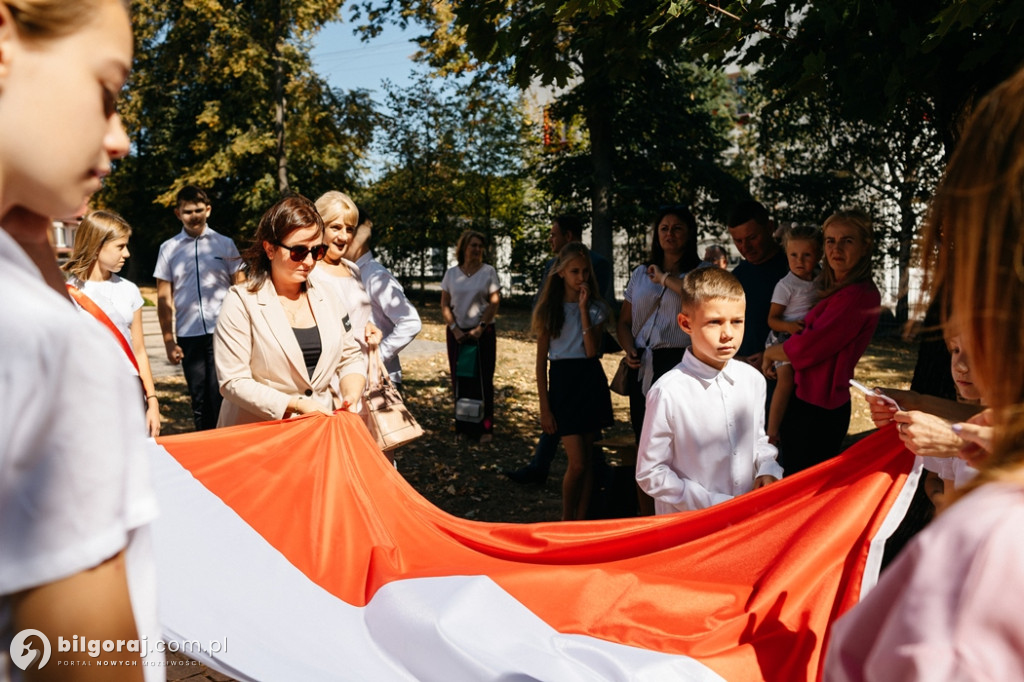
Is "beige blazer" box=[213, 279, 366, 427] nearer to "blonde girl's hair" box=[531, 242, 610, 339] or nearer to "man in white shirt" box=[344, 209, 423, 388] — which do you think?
"man in white shirt" box=[344, 209, 423, 388]

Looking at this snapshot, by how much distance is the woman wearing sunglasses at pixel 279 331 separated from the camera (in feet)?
14.6

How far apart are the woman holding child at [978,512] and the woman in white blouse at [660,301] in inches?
209

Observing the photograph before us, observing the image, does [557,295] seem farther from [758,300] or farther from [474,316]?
[474,316]

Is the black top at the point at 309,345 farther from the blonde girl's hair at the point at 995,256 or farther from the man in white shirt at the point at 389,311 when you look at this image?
the blonde girl's hair at the point at 995,256

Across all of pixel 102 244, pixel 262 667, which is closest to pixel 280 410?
pixel 262 667

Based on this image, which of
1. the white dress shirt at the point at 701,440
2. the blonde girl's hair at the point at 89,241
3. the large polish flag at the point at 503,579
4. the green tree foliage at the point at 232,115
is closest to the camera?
the large polish flag at the point at 503,579

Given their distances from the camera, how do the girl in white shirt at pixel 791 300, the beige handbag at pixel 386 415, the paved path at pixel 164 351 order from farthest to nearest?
the paved path at pixel 164 351 → the girl in white shirt at pixel 791 300 → the beige handbag at pixel 386 415

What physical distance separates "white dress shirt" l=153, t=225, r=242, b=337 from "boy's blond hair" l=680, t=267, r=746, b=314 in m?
4.93

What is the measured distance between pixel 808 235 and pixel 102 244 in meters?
4.97

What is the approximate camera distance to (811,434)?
5590 mm

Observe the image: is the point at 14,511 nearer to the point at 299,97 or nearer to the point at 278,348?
the point at 278,348

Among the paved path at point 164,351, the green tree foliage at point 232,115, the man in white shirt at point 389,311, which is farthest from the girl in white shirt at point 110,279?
the green tree foliage at point 232,115

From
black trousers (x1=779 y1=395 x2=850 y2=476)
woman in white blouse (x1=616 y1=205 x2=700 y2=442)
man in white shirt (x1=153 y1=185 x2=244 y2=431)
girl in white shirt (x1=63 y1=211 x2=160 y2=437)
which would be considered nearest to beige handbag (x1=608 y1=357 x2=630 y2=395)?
woman in white blouse (x1=616 y1=205 x2=700 y2=442)

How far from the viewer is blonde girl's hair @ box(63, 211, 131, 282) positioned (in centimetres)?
605
